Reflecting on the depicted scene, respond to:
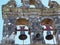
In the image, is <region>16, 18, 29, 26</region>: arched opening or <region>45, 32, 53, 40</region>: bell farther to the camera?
<region>16, 18, 29, 26</region>: arched opening

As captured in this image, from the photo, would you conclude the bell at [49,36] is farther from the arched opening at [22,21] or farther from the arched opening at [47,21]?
the arched opening at [22,21]

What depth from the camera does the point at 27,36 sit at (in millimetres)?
22453

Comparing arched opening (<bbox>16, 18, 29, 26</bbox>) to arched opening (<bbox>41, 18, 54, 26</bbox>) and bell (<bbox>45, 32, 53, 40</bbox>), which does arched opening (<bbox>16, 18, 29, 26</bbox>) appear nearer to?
arched opening (<bbox>41, 18, 54, 26</bbox>)

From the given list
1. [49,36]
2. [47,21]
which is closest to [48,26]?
[47,21]

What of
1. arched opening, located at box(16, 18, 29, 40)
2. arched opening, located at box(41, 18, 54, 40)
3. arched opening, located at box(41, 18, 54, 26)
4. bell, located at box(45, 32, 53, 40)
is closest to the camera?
bell, located at box(45, 32, 53, 40)

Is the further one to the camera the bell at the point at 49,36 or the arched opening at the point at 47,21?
the arched opening at the point at 47,21

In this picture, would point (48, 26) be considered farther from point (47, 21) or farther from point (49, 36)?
point (49, 36)

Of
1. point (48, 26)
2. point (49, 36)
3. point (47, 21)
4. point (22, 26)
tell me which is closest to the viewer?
point (49, 36)

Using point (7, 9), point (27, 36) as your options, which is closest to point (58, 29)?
point (27, 36)

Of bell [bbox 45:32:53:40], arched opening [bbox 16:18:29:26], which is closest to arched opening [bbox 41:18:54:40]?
bell [bbox 45:32:53:40]

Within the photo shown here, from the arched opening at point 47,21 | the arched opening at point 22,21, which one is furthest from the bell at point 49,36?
the arched opening at point 22,21

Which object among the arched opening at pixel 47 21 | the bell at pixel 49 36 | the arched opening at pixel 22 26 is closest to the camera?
the bell at pixel 49 36

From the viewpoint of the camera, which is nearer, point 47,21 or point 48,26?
point 48,26

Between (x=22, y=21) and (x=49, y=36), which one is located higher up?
(x=22, y=21)
